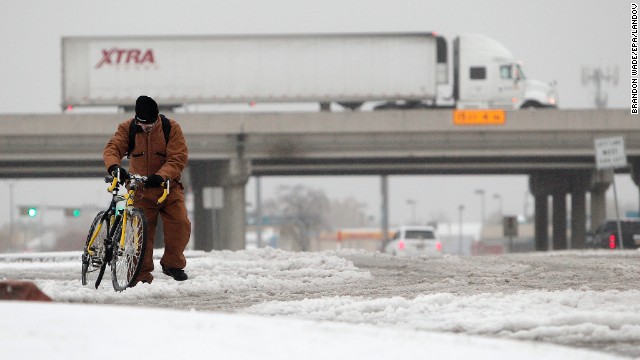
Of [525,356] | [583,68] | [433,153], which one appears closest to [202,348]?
[525,356]

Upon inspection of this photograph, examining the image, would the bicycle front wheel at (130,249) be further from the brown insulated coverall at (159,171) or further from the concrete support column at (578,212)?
the concrete support column at (578,212)

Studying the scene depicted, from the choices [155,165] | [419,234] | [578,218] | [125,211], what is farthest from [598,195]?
[125,211]

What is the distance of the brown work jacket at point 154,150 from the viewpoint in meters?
10.2

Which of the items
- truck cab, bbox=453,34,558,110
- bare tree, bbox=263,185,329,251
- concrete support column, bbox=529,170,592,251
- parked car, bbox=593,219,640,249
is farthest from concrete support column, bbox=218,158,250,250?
bare tree, bbox=263,185,329,251

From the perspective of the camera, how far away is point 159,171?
10125 millimetres

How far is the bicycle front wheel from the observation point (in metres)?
9.87

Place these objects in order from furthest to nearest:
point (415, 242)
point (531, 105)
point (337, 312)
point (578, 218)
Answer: point (578, 218) < point (531, 105) < point (415, 242) < point (337, 312)

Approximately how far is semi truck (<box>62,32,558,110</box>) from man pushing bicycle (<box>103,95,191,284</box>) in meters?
38.8

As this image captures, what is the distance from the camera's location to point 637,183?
5384 centimetres

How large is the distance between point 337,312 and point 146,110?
3.28 m

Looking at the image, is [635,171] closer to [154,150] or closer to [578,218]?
[578,218]

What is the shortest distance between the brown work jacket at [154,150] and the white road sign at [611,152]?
19.7 metres

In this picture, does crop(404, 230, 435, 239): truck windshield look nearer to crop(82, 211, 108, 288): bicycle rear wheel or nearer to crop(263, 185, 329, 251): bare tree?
crop(82, 211, 108, 288): bicycle rear wheel

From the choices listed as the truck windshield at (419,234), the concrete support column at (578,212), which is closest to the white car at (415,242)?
the truck windshield at (419,234)
